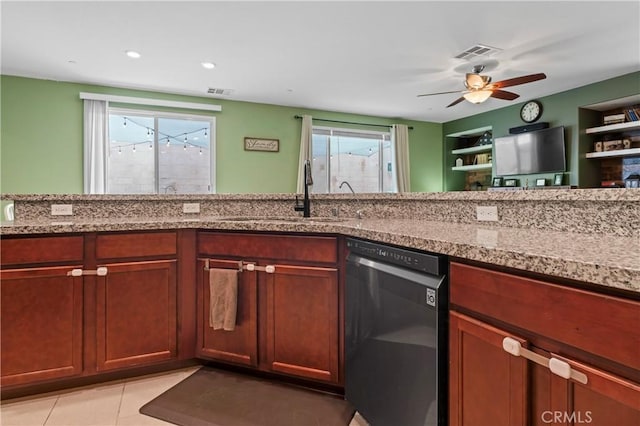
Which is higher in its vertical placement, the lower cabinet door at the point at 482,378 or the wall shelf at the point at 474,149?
the wall shelf at the point at 474,149

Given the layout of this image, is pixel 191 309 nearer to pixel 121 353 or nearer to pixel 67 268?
pixel 121 353

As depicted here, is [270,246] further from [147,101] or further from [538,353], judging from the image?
[147,101]

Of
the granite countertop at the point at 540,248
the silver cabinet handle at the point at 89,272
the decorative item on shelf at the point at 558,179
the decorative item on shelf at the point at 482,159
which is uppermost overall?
the decorative item on shelf at the point at 482,159

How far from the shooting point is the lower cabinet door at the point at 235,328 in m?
1.97

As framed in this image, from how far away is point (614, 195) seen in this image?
120 centimetres

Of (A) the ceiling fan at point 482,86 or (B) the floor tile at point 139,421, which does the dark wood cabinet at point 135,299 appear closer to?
(B) the floor tile at point 139,421

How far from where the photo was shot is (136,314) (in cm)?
198

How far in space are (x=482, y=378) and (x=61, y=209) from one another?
254cm

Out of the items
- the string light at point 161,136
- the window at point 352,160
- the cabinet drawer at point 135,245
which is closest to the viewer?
the cabinet drawer at point 135,245

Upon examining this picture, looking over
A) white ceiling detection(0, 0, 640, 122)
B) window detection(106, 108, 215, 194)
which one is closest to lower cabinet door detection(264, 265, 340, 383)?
white ceiling detection(0, 0, 640, 122)

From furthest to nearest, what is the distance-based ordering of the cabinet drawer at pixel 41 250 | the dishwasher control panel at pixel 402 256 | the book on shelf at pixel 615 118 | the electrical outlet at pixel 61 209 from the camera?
the book on shelf at pixel 615 118
the electrical outlet at pixel 61 209
the cabinet drawer at pixel 41 250
the dishwasher control panel at pixel 402 256

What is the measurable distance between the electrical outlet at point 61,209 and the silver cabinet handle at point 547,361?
2549 millimetres

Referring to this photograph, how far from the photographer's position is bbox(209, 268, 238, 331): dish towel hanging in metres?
1.97

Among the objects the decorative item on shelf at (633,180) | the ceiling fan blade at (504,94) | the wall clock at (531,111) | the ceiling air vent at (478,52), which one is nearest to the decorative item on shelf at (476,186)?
the wall clock at (531,111)
